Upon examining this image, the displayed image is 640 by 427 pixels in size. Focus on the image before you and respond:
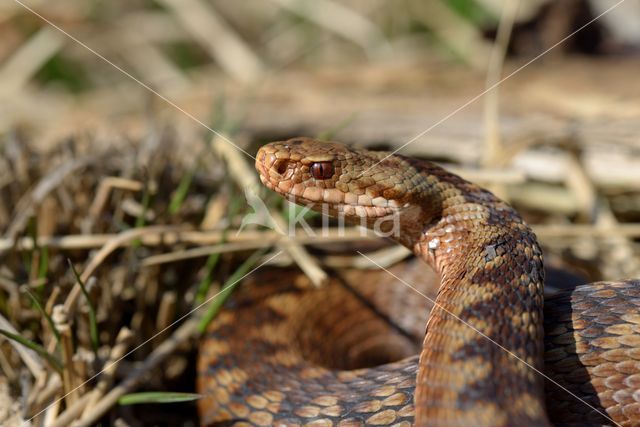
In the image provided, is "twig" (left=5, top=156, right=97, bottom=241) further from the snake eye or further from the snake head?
the snake eye

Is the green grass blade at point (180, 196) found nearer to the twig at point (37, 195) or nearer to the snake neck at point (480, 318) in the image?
the twig at point (37, 195)

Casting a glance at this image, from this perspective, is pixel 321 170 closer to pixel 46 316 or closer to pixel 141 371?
pixel 141 371

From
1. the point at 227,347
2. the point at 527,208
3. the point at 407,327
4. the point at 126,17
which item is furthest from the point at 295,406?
the point at 126,17

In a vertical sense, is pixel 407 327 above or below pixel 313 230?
below

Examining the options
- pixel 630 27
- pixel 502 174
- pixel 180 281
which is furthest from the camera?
pixel 630 27

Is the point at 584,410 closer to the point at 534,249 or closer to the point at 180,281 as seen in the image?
the point at 534,249

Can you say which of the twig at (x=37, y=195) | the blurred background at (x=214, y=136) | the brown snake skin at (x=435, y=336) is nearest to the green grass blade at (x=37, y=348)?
the blurred background at (x=214, y=136)
